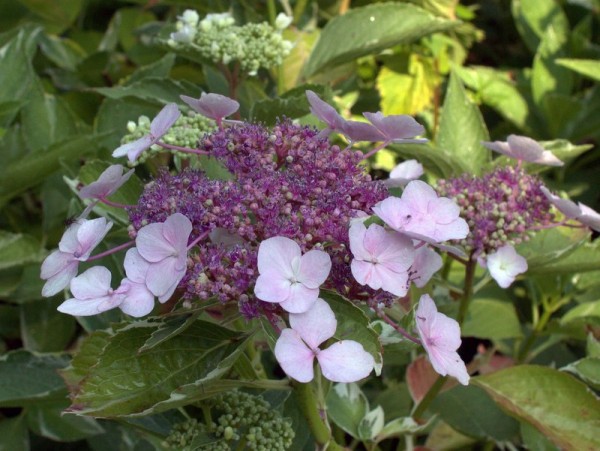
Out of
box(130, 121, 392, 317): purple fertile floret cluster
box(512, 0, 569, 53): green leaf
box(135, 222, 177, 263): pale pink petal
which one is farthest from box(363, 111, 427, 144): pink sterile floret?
box(512, 0, 569, 53): green leaf

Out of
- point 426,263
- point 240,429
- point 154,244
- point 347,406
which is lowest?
point 347,406

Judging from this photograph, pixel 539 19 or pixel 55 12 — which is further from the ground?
pixel 55 12

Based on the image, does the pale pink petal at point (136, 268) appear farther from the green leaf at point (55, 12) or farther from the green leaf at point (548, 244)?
the green leaf at point (55, 12)

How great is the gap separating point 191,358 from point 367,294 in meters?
0.21

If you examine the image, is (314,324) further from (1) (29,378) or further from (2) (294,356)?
(1) (29,378)

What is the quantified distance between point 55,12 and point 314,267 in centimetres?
154

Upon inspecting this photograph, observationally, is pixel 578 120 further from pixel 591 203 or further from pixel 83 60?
pixel 83 60

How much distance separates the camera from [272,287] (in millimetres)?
660

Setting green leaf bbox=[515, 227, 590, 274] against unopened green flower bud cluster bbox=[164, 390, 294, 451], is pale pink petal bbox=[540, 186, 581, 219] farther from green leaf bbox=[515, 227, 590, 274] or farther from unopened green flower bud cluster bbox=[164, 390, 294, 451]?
unopened green flower bud cluster bbox=[164, 390, 294, 451]

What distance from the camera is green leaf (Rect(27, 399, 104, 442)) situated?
4.28 feet

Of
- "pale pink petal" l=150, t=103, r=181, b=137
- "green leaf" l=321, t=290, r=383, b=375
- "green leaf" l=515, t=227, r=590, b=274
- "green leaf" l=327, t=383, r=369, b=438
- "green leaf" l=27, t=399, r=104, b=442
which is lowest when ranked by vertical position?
"green leaf" l=27, t=399, r=104, b=442

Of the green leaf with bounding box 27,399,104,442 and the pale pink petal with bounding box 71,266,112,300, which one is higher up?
the pale pink petal with bounding box 71,266,112,300

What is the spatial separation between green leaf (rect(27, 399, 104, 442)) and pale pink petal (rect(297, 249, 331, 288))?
765 mm

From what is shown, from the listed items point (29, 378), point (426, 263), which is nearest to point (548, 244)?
point (426, 263)
